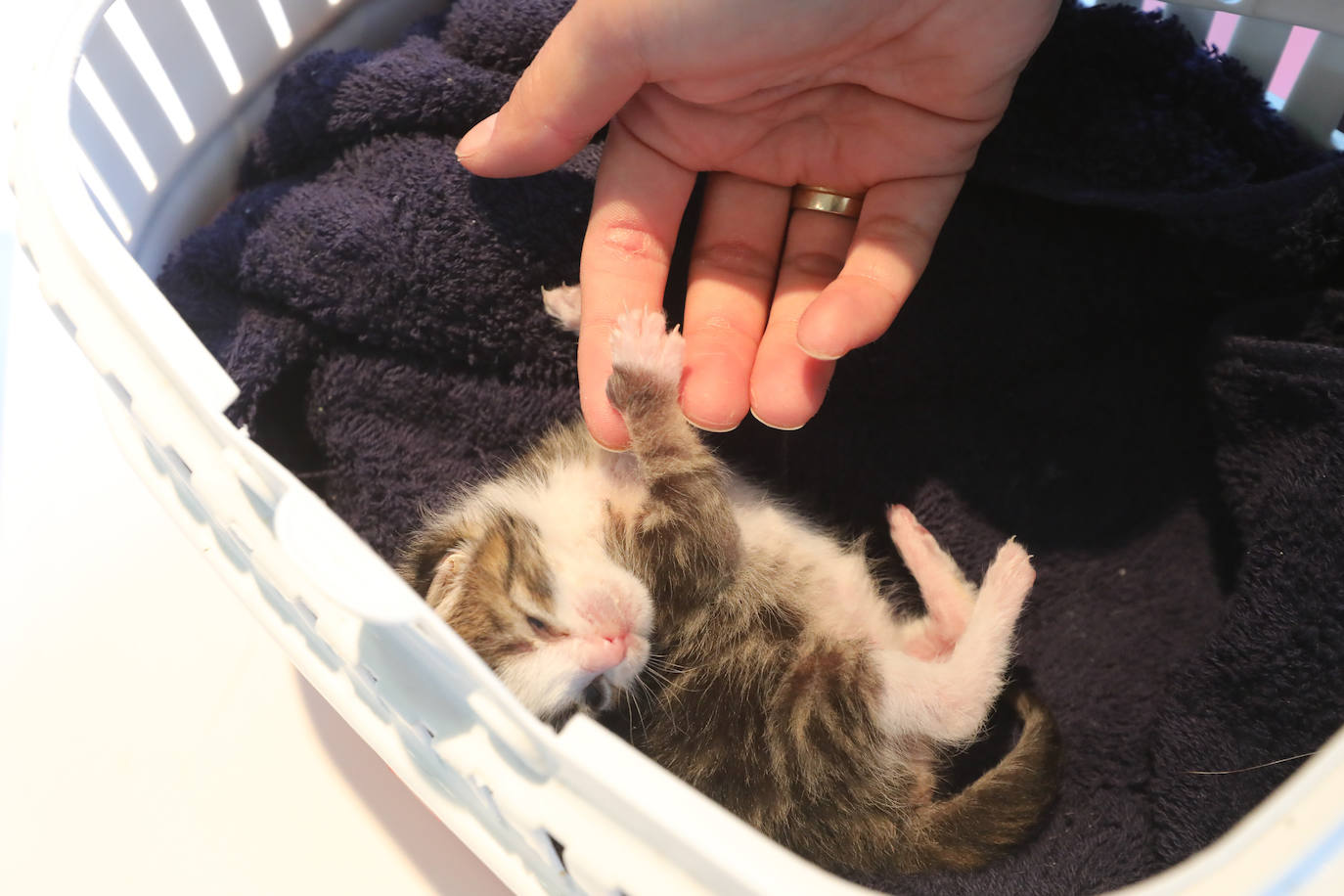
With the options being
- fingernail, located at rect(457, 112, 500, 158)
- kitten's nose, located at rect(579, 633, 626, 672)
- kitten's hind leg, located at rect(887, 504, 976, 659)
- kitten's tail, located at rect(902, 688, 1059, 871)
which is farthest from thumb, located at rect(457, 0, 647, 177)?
kitten's tail, located at rect(902, 688, 1059, 871)

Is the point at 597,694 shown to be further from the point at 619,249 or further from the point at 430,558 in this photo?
the point at 619,249

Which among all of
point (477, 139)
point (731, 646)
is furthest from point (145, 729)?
point (477, 139)

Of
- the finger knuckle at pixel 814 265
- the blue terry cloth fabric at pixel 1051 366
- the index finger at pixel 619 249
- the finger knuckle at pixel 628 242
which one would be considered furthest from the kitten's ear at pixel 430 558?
the finger knuckle at pixel 814 265

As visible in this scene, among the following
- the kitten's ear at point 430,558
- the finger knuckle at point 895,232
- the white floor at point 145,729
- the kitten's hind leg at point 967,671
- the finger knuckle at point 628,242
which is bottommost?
the white floor at point 145,729

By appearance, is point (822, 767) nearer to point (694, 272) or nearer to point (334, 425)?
point (694, 272)

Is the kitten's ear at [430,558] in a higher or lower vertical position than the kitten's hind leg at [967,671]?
higher

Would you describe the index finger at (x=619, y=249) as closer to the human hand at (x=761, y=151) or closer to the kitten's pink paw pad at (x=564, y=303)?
the human hand at (x=761, y=151)
